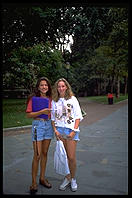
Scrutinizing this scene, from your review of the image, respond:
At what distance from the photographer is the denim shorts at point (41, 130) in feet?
10.7

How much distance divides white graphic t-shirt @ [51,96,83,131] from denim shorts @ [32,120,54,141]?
0.43 feet

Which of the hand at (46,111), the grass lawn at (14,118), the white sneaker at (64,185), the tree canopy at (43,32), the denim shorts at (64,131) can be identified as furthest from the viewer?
the tree canopy at (43,32)

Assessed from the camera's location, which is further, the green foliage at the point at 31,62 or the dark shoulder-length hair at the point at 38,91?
the green foliage at the point at 31,62

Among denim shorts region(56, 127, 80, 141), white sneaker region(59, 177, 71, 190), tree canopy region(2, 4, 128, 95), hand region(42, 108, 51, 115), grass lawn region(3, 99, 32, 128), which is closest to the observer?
hand region(42, 108, 51, 115)

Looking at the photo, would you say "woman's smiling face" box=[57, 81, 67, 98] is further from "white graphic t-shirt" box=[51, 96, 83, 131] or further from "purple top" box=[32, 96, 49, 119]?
"purple top" box=[32, 96, 49, 119]

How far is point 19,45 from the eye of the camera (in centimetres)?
1266

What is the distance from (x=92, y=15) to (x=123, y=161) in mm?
8950

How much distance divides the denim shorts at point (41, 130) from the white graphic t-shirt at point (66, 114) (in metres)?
0.13

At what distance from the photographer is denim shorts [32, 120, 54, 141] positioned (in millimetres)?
3275

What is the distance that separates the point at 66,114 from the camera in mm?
3346

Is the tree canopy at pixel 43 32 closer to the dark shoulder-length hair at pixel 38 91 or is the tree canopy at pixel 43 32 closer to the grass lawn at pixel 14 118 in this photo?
the grass lawn at pixel 14 118

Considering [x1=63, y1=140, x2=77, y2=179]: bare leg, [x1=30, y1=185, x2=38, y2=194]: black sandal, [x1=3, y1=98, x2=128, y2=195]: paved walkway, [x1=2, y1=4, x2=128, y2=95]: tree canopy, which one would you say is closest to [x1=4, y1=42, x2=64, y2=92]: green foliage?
[x1=2, y1=4, x2=128, y2=95]: tree canopy

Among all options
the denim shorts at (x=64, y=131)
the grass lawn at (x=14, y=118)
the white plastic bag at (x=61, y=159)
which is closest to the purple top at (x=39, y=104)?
the denim shorts at (x=64, y=131)

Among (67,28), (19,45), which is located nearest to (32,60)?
(19,45)
